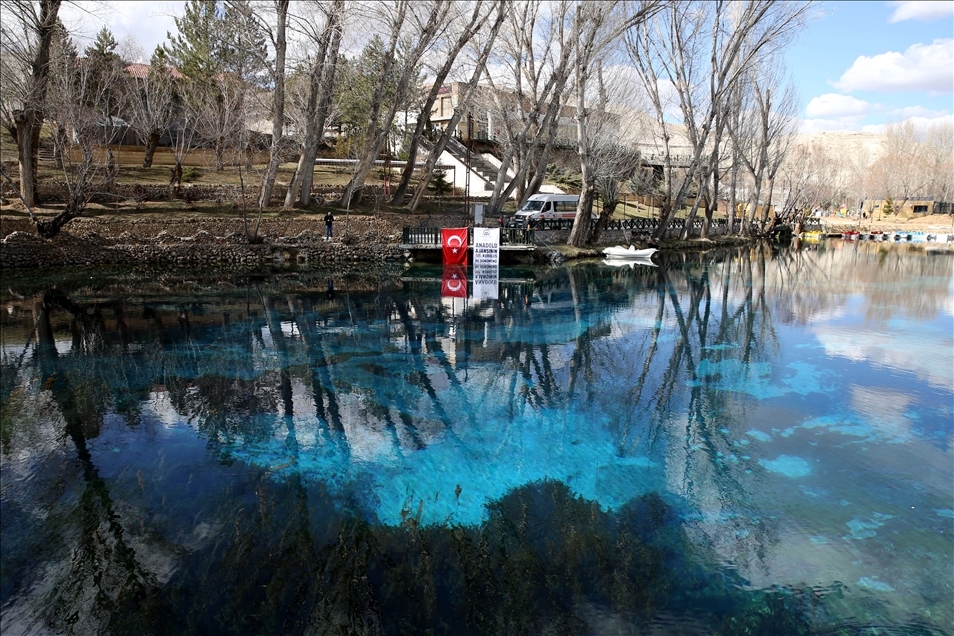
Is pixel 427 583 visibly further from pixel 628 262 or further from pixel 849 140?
pixel 849 140

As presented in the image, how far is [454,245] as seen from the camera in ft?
99.2

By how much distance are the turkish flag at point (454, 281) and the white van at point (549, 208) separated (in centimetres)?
832

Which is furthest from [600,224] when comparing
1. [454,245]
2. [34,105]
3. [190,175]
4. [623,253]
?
[34,105]

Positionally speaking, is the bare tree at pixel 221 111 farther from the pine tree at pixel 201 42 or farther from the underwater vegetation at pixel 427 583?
the underwater vegetation at pixel 427 583

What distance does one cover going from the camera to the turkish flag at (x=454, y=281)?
75.8 ft

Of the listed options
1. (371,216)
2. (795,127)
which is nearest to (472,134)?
(371,216)

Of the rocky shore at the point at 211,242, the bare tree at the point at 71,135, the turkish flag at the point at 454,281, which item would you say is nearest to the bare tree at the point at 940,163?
the rocky shore at the point at 211,242

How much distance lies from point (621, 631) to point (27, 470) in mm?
7854

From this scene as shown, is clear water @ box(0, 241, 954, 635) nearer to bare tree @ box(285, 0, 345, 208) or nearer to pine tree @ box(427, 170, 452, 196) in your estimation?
bare tree @ box(285, 0, 345, 208)

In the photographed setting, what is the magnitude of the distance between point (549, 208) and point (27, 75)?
2570 centimetres

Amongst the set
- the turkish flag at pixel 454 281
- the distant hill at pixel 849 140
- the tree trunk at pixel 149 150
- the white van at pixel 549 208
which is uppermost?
the distant hill at pixel 849 140

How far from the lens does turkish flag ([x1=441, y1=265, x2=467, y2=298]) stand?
23116mm

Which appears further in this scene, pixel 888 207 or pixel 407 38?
pixel 888 207

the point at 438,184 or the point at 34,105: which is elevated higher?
the point at 34,105
